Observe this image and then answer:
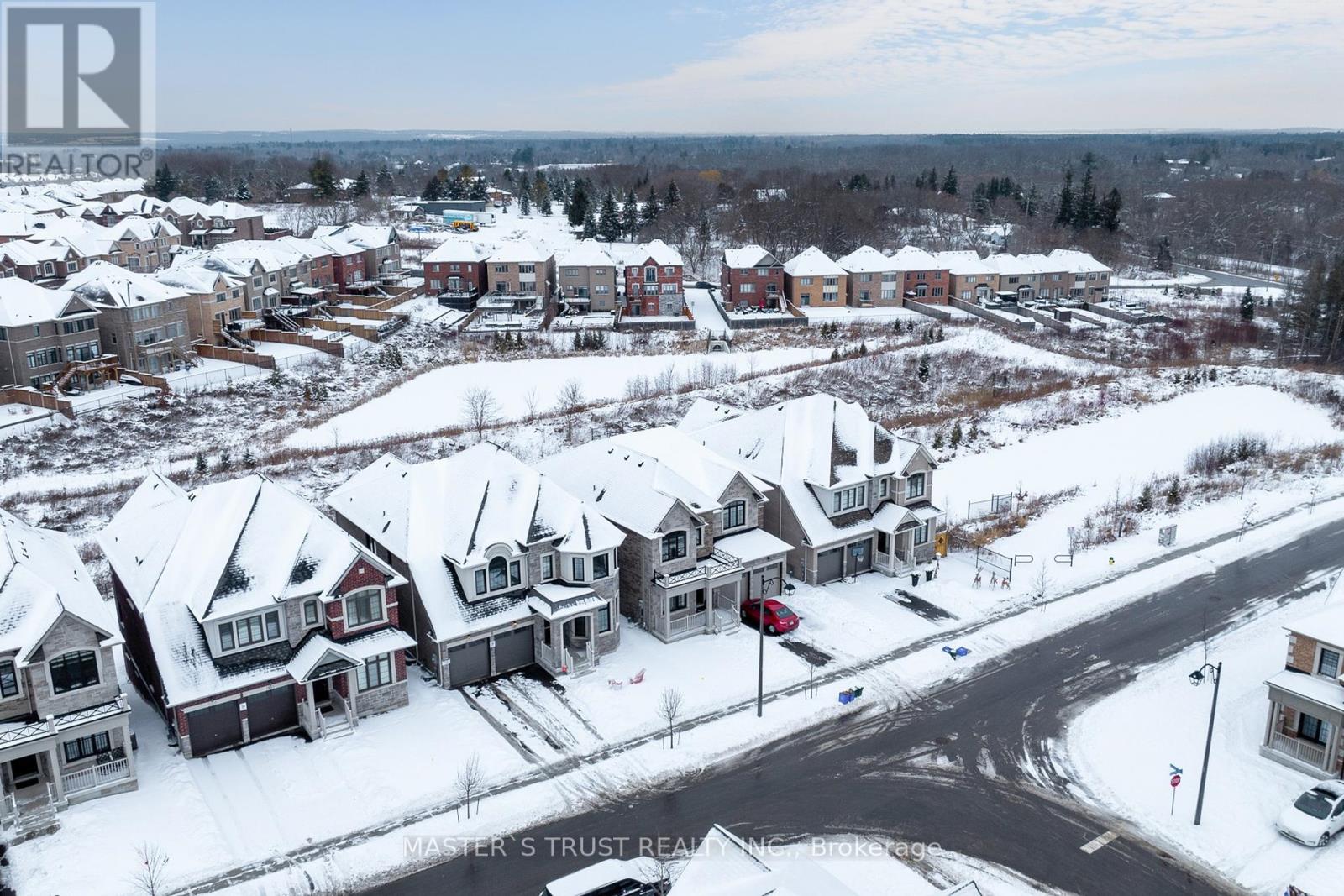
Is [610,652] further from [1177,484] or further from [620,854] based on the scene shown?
[1177,484]

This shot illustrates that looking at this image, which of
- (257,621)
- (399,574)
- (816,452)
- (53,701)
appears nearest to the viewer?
(53,701)

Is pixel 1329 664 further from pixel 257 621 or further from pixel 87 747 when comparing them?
pixel 87 747

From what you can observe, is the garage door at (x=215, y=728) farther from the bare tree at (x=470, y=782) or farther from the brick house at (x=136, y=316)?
the brick house at (x=136, y=316)

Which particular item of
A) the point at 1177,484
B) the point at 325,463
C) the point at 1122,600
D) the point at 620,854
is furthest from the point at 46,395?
the point at 1177,484

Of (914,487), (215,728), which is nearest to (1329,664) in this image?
(914,487)

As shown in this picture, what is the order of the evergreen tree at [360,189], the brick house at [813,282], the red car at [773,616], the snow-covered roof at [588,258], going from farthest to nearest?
the evergreen tree at [360,189], the brick house at [813,282], the snow-covered roof at [588,258], the red car at [773,616]

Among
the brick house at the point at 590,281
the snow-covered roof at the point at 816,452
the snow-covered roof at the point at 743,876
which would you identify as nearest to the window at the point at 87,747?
the snow-covered roof at the point at 743,876

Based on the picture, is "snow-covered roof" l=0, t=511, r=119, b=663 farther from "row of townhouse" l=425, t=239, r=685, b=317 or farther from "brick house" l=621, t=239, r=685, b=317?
"brick house" l=621, t=239, r=685, b=317
